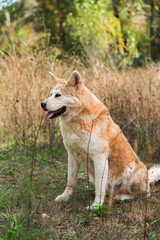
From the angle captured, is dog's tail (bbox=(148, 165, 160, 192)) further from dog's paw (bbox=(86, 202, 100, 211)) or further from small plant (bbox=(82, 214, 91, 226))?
small plant (bbox=(82, 214, 91, 226))

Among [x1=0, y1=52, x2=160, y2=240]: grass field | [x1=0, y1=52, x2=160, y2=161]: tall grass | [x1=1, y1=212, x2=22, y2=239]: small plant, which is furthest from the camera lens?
[x1=0, y1=52, x2=160, y2=161]: tall grass

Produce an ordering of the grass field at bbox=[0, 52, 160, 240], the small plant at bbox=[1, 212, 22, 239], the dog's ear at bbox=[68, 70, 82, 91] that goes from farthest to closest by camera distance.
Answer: the dog's ear at bbox=[68, 70, 82, 91], the grass field at bbox=[0, 52, 160, 240], the small plant at bbox=[1, 212, 22, 239]

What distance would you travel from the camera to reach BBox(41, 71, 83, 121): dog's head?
10.4ft

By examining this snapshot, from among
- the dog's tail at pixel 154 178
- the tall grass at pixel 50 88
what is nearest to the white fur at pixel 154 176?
the dog's tail at pixel 154 178

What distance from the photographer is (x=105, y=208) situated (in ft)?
10.8

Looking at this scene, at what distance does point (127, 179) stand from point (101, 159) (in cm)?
53

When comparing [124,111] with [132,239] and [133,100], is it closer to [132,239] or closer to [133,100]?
[133,100]

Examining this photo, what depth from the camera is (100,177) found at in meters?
3.23

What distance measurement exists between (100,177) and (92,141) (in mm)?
428

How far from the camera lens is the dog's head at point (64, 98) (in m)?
3.17

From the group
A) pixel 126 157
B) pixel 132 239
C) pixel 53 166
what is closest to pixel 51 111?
pixel 126 157

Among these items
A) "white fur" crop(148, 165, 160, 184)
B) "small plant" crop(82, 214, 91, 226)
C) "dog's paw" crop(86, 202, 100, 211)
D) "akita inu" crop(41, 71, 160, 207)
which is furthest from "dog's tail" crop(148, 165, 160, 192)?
"small plant" crop(82, 214, 91, 226)

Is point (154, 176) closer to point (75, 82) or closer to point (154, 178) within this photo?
point (154, 178)

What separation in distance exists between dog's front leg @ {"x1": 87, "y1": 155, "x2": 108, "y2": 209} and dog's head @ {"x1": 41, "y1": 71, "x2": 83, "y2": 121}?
2.27 feet
